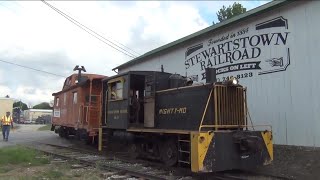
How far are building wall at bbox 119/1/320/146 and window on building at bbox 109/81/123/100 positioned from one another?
429 centimetres

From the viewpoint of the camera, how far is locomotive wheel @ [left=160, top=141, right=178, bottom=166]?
36.3ft

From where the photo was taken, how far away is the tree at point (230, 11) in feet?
112

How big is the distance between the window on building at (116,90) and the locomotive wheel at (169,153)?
8.57ft

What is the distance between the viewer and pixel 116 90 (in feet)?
45.1

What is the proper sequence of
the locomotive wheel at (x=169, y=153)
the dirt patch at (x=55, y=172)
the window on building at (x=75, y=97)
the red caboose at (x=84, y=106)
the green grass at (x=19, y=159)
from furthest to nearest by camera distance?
1. the window on building at (x=75, y=97)
2. the red caboose at (x=84, y=106)
3. the green grass at (x=19, y=159)
4. the locomotive wheel at (x=169, y=153)
5. the dirt patch at (x=55, y=172)

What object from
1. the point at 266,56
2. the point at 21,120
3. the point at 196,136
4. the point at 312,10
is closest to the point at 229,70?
the point at 266,56

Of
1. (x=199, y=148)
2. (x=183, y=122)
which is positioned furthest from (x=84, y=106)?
(x=199, y=148)

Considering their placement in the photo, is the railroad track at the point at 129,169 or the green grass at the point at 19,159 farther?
the green grass at the point at 19,159

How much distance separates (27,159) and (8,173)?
2592 millimetres

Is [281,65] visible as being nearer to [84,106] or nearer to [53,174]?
[53,174]

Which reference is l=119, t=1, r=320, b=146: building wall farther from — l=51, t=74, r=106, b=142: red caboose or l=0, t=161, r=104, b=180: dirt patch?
l=0, t=161, r=104, b=180: dirt patch

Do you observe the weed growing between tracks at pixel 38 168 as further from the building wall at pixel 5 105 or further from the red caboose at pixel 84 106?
the building wall at pixel 5 105

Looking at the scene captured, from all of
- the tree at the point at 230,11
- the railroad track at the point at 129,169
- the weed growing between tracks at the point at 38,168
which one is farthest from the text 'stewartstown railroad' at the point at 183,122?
the tree at the point at 230,11

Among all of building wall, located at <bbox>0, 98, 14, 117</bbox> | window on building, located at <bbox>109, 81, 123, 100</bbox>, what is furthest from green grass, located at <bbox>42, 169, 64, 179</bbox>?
building wall, located at <bbox>0, 98, 14, 117</bbox>
